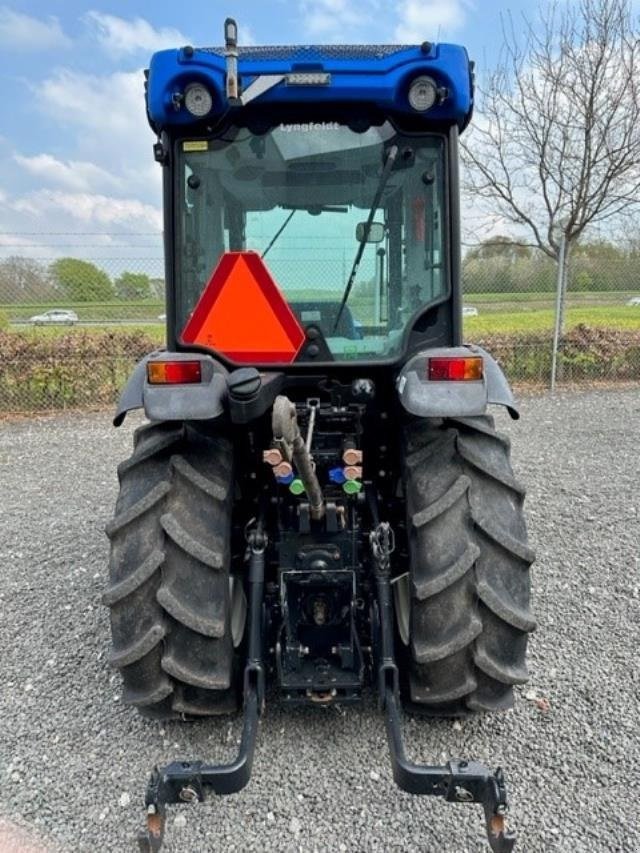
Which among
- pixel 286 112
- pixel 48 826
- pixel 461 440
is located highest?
pixel 286 112

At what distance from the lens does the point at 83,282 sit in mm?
8422

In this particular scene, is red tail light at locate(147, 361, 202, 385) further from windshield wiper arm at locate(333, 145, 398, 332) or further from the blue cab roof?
the blue cab roof

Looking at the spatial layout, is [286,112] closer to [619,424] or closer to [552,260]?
[619,424]

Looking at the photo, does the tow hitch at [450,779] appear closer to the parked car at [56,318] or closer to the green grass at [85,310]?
the green grass at [85,310]

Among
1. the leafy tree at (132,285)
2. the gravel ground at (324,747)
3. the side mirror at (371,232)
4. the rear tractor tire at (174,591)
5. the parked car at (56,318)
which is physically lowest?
the gravel ground at (324,747)

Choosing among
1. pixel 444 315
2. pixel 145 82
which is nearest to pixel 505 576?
pixel 444 315

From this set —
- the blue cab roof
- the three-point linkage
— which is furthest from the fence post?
the three-point linkage

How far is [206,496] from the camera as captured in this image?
2188 mm

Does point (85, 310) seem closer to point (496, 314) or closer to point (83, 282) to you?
point (83, 282)

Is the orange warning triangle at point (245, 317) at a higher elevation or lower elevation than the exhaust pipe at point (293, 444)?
higher

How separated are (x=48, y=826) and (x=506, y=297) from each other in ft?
31.6

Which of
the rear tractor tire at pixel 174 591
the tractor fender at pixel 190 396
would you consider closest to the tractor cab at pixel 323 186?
the tractor fender at pixel 190 396

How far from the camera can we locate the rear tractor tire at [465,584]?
6.75 ft

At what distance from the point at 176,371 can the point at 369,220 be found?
908 millimetres
